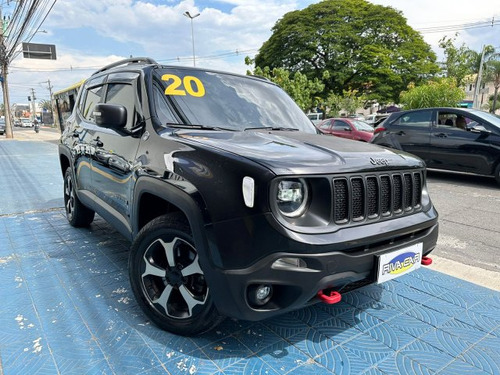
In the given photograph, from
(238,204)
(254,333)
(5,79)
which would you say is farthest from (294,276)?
(5,79)

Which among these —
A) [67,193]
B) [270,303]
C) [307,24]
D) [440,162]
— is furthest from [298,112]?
[307,24]

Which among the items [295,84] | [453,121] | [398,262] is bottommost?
[398,262]

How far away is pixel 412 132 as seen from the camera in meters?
8.33

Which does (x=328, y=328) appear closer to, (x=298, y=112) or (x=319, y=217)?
(x=319, y=217)

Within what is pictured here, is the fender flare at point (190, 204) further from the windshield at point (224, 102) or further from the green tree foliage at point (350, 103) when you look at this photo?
the green tree foliage at point (350, 103)

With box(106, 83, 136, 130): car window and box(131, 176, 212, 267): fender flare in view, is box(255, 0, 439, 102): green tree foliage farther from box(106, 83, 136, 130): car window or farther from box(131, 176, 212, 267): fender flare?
box(131, 176, 212, 267): fender flare

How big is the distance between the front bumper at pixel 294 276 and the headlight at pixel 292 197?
0.59 ft

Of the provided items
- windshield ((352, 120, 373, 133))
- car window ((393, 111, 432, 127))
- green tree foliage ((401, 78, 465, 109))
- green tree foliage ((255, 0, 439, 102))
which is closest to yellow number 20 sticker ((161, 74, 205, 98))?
car window ((393, 111, 432, 127))

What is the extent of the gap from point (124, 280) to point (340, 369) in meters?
1.94

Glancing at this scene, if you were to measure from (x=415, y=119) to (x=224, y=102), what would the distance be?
22.6 feet

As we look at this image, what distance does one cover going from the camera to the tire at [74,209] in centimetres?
438

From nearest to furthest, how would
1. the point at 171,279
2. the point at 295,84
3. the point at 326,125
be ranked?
the point at 171,279
the point at 326,125
the point at 295,84

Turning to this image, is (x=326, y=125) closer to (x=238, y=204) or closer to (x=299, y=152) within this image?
(x=299, y=152)

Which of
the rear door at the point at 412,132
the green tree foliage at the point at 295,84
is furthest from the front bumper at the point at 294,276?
the green tree foliage at the point at 295,84
